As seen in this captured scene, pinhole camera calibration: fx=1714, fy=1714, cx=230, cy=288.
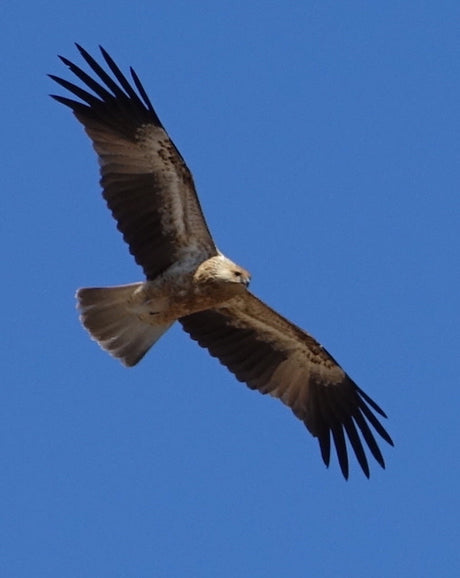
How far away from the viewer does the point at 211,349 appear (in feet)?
44.0

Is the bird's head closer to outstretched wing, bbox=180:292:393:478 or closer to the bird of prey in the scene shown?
the bird of prey

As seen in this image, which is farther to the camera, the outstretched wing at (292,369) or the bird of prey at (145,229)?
the outstretched wing at (292,369)

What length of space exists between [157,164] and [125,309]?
1171 millimetres

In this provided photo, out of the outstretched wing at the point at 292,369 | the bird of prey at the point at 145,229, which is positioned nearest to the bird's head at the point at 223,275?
the bird of prey at the point at 145,229

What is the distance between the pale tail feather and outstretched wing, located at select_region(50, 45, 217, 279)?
60 cm

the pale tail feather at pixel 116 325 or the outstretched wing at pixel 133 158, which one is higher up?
the outstretched wing at pixel 133 158

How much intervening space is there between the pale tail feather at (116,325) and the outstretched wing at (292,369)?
50 centimetres

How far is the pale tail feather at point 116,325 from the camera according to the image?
12.9 meters

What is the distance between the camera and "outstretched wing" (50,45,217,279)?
40.7 feet

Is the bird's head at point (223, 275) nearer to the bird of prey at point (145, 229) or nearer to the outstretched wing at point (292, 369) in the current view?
the bird of prey at point (145, 229)

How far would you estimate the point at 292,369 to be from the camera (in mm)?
13758

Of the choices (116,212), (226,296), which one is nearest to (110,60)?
(116,212)

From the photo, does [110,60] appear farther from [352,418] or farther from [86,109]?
[352,418]

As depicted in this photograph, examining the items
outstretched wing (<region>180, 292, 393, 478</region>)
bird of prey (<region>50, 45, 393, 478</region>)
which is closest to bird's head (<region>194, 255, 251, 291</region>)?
bird of prey (<region>50, 45, 393, 478</region>)
